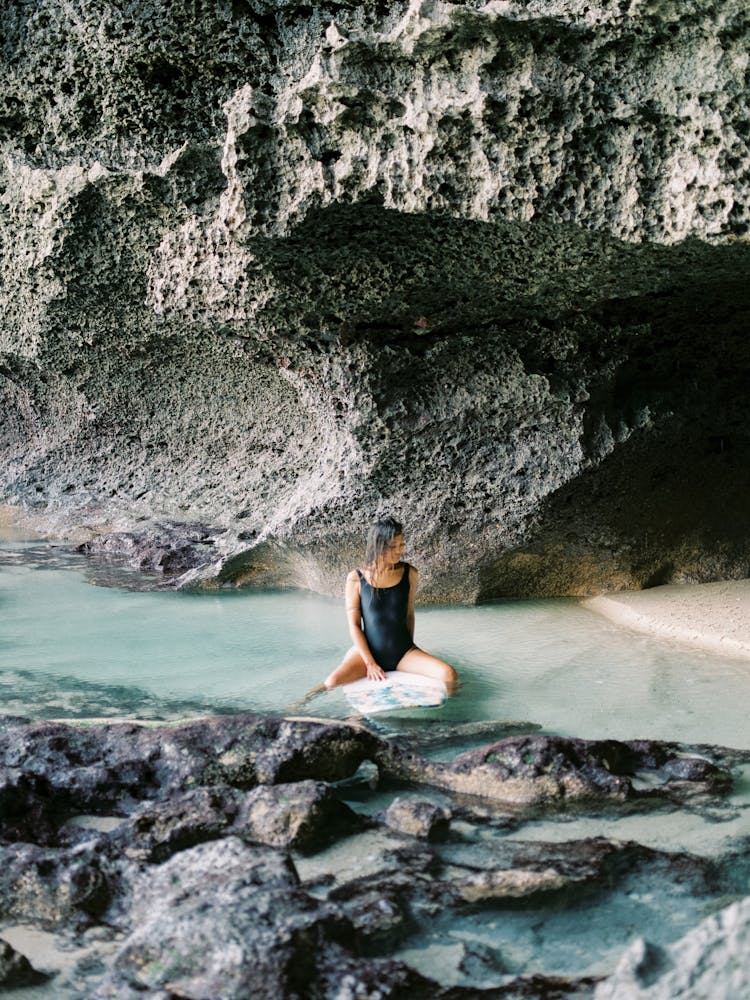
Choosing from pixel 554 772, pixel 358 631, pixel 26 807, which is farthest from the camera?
pixel 358 631

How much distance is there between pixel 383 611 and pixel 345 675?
37cm

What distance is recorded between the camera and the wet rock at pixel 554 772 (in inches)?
126

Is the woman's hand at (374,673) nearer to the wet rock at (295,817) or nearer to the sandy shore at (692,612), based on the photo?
the wet rock at (295,817)

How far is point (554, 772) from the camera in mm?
3225

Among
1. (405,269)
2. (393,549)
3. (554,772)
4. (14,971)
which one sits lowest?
(14,971)

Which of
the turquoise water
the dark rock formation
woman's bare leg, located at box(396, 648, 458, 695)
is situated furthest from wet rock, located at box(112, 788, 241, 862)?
woman's bare leg, located at box(396, 648, 458, 695)

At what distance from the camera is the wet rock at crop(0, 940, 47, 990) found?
223cm

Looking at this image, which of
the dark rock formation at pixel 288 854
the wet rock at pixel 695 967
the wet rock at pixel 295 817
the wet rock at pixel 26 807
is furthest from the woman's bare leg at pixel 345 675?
the wet rock at pixel 695 967

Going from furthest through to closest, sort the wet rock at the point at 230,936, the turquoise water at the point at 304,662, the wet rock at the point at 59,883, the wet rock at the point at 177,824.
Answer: the turquoise water at the point at 304,662 < the wet rock at the point at 177,824 < the wet rock at the point at 59,883 < the wet rock at the point at 230,936

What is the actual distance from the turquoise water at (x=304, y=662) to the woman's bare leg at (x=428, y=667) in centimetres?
10

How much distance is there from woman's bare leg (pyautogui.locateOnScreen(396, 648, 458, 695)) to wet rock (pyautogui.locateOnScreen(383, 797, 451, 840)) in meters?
1.33

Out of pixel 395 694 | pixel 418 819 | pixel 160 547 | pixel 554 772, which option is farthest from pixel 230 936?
pixel 160 547

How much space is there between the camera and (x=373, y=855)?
2854mm

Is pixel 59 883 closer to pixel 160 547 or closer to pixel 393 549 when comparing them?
pixel 393 549
